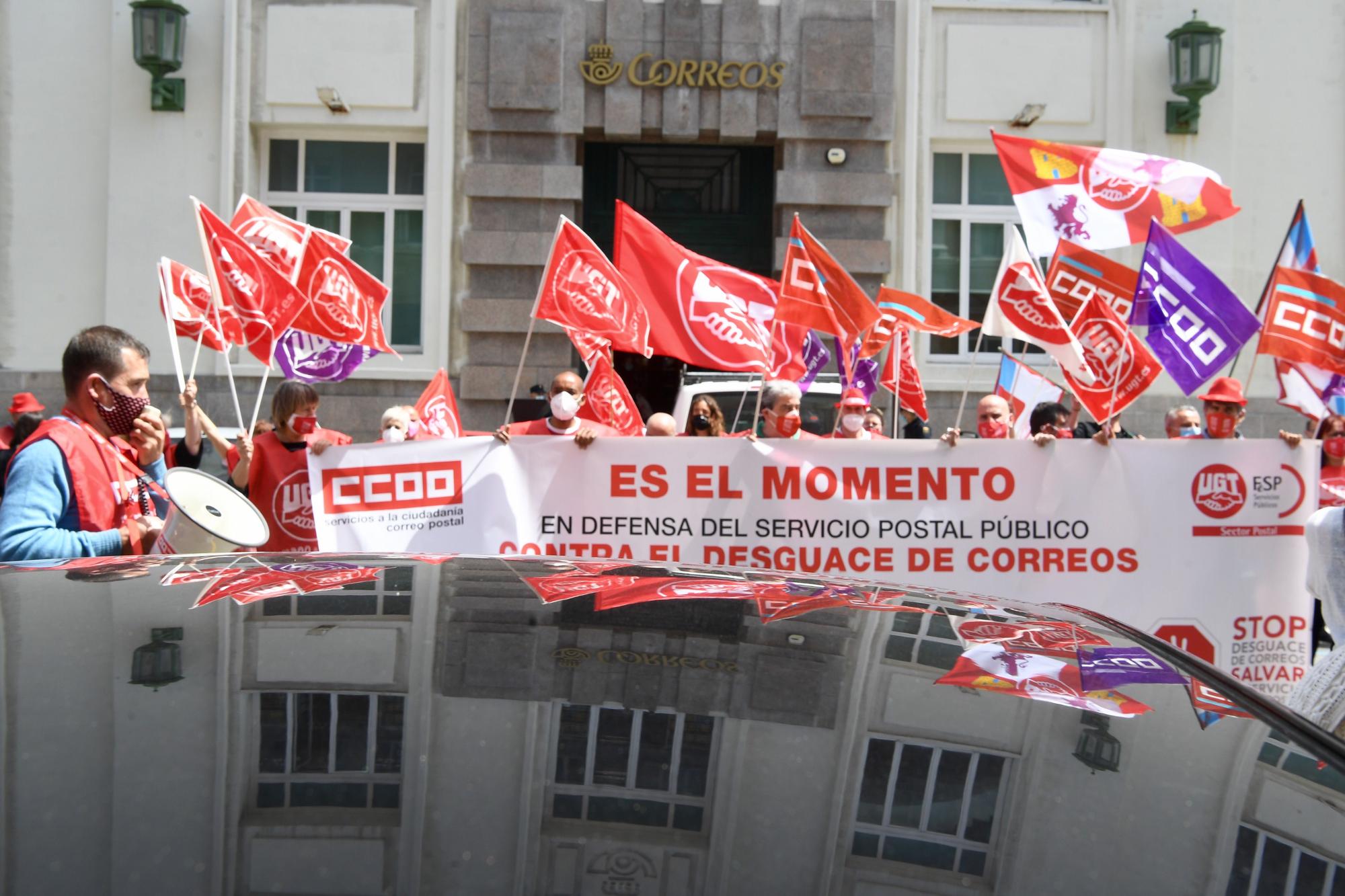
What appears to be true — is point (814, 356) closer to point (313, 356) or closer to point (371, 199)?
point (313, 356)

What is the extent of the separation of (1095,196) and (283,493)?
5108 millimetres

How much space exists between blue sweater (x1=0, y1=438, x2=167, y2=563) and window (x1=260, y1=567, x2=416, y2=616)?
5.12 ft

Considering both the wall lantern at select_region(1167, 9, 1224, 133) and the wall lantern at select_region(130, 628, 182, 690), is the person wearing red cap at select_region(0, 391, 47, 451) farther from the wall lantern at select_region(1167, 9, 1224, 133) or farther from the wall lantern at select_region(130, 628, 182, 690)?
the wall lantern at select_region(1167, 9, 1224, 133)

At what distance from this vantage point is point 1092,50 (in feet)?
45.8

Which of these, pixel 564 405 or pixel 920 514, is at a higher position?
pixel 564 405

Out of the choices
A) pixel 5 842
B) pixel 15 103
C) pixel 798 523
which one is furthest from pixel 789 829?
pixel 15 103

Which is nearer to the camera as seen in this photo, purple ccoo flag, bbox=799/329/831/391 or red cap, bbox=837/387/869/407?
red cap, bbox=837/387/869/407

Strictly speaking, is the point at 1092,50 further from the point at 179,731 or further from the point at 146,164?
the point at 179,731

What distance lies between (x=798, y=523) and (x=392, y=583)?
419 centimetres

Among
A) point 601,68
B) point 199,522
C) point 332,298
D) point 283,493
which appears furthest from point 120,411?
point 601,68

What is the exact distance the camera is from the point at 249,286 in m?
7.12

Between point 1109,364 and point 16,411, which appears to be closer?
point 1109,364

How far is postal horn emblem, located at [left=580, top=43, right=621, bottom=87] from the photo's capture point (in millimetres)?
13656

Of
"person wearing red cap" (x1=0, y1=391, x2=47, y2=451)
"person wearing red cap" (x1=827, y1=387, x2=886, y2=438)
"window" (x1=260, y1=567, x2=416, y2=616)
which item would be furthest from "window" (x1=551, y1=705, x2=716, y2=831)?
"person wearing red cap" (x1=0, y1=391, x2=47, y2=451)
